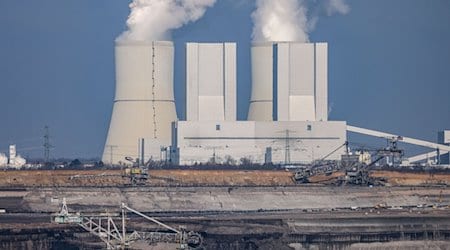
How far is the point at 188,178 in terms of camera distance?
67.3 meters

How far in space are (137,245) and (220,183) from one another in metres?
28.6

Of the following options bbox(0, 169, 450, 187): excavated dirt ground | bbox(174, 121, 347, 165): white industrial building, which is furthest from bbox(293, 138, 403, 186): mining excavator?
bbox(174, 121, 347, 165): white industrial building

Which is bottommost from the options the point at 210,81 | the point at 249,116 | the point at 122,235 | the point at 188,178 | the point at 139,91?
the point at 122,235

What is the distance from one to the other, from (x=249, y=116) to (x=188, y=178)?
36.2 ft

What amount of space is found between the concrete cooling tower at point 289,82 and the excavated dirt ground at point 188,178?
156 inches

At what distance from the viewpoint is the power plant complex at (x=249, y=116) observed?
74062mm

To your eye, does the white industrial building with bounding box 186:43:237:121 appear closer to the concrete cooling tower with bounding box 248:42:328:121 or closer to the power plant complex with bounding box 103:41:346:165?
the power plant complex with bounding box 103:41:346:165

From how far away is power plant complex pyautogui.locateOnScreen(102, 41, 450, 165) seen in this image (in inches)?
2916

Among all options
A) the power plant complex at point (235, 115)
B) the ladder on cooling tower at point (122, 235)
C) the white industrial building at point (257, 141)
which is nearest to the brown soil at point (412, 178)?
the white industrial building at point (257, 141)

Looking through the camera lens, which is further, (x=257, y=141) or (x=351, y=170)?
(x=257, y=141)

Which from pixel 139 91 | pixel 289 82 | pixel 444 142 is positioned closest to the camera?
pixel 139 91

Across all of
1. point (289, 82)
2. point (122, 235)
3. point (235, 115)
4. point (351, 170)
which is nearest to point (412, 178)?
point (351, 170)

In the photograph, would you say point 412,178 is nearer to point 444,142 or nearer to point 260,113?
point 260,113

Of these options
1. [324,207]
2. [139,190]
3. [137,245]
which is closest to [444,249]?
[137,245]
